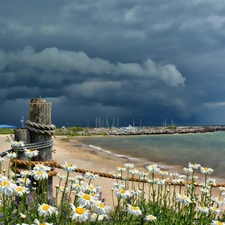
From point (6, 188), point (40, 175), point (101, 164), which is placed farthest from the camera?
point (101, 164)

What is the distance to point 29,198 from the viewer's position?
4289 mm

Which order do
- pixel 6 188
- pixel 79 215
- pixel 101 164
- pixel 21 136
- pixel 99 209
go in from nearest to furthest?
pixel 79 215
pixel 99 209
pixel 6 188
pixel 21 136
pixel 101 164

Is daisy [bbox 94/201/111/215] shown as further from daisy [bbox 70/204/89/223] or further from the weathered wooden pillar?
the weathered wooden pillar

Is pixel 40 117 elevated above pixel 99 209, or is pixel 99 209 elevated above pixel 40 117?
pixel 40 117

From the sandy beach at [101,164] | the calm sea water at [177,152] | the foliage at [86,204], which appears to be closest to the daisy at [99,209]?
the foliage at [86,204]

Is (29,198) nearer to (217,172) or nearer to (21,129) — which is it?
(21,129)

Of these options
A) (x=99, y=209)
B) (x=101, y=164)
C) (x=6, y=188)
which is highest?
(x=6, y=188)

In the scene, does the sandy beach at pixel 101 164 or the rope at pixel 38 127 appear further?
the sandy beach at pixel 101 164

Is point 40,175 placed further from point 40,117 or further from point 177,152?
point 177,152

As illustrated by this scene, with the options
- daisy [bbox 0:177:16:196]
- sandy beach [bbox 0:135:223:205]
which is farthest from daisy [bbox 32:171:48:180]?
sandy beach [bbox 0:135:223:205]

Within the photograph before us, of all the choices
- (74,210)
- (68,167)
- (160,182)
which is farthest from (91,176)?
(74,210)

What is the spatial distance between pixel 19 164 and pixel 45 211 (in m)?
2.75

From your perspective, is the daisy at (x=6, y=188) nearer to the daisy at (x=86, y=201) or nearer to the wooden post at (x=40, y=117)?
A: the daisy at (x=86, y=201)

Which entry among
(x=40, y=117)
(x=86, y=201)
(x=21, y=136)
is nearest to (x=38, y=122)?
(x=40, y=117)
